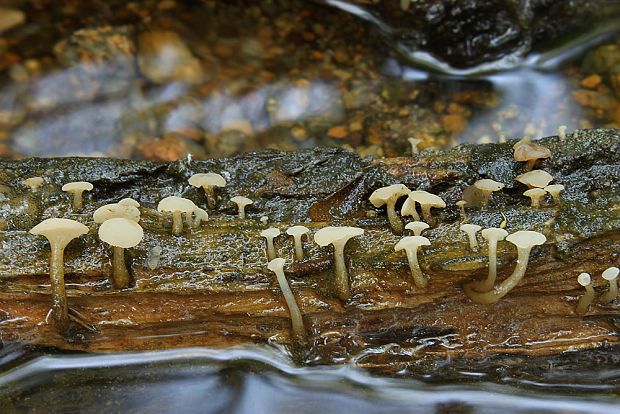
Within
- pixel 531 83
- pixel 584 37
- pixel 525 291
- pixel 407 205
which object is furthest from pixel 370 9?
pixel 525 291

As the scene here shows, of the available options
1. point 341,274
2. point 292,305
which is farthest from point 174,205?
point 341,274

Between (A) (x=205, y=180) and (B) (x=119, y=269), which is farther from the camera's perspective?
(A) (x=205, y=180)

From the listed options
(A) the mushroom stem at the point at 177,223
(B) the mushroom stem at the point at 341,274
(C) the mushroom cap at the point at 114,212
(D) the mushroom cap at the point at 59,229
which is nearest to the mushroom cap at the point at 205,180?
(A) the mushroom stem at the point at 177,223

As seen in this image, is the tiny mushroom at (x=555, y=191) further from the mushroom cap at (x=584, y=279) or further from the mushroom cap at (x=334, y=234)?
the mushroom cap at (x=334, y=234)

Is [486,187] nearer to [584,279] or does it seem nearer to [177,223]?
[584,279]

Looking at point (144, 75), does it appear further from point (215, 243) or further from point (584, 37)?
point (584, 37)

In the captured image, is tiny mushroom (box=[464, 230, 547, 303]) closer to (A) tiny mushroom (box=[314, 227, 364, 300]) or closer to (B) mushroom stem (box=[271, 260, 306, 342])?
(A) tiny mushroom (box=[314, 227, 364, 300])
